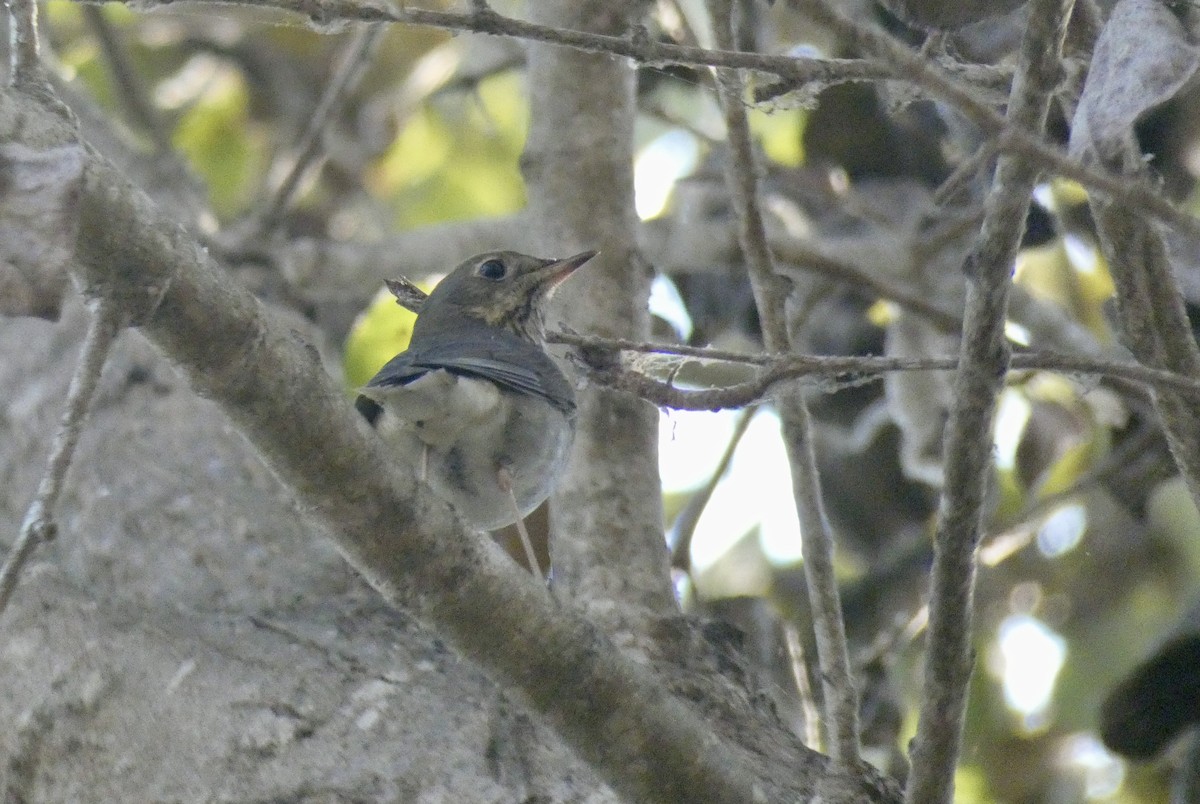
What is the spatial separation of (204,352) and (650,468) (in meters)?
1.77

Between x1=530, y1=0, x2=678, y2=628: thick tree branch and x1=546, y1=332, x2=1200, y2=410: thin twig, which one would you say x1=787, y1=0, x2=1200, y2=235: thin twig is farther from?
x1=530, y1=0, x2=678, y2=628: thick tree branch

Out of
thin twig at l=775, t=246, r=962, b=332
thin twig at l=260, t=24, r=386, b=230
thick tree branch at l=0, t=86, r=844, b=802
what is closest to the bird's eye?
thin twig at l=260, t=24, r=386, b=230

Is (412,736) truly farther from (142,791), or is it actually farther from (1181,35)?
(1181,35)

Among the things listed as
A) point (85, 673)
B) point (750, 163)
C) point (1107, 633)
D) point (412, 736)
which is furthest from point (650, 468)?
point (1107, 633)

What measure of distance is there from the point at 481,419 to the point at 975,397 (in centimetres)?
197

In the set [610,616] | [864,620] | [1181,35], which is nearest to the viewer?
[1181,35]

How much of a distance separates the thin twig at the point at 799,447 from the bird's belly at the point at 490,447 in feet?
2.94

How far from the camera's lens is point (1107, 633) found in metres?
5.42

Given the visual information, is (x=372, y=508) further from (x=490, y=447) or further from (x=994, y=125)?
(x=490, y=447)

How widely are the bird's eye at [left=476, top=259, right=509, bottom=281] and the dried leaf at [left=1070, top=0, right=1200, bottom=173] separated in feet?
9.23

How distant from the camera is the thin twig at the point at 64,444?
1985mm

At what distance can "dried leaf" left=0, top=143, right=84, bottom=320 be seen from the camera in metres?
1.76

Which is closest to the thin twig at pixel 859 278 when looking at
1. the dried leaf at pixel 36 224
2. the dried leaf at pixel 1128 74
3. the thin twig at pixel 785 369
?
the thin twig at pixel 785 369

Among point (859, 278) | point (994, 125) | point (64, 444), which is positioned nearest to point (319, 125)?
point (859, 278)
